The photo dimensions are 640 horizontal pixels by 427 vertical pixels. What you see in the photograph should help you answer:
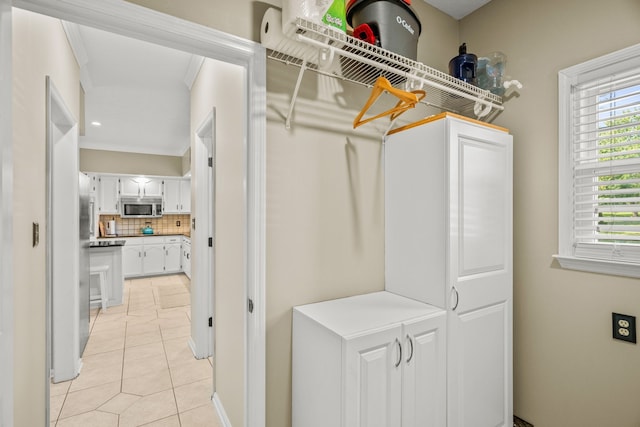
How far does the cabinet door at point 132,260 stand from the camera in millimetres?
6406

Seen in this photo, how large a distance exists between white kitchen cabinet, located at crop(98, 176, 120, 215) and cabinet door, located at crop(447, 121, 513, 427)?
7.26 m

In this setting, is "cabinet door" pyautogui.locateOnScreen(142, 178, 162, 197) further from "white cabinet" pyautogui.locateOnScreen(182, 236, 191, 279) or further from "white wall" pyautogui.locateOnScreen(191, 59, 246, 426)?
"white wall" pyautogui.locateOnScreen(191, 59, 246, 426)

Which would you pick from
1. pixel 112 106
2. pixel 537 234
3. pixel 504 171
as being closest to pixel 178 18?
pixel 504 171

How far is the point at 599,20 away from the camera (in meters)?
1.55

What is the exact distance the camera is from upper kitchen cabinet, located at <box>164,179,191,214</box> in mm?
7141

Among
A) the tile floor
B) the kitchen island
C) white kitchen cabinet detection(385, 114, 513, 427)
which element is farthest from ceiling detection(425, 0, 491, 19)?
the kitchen island

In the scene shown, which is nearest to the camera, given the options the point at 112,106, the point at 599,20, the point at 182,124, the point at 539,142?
the point at 599,20

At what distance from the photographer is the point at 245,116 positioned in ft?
4.65

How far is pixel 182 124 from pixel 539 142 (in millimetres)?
4620

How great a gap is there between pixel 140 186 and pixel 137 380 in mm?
5323

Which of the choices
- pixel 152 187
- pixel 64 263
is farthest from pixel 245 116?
pixel 152 187

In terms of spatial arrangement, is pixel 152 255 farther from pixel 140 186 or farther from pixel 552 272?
pixel 552 272

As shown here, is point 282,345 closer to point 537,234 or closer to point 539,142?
point 537,234

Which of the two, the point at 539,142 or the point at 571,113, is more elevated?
the point at 571,113
